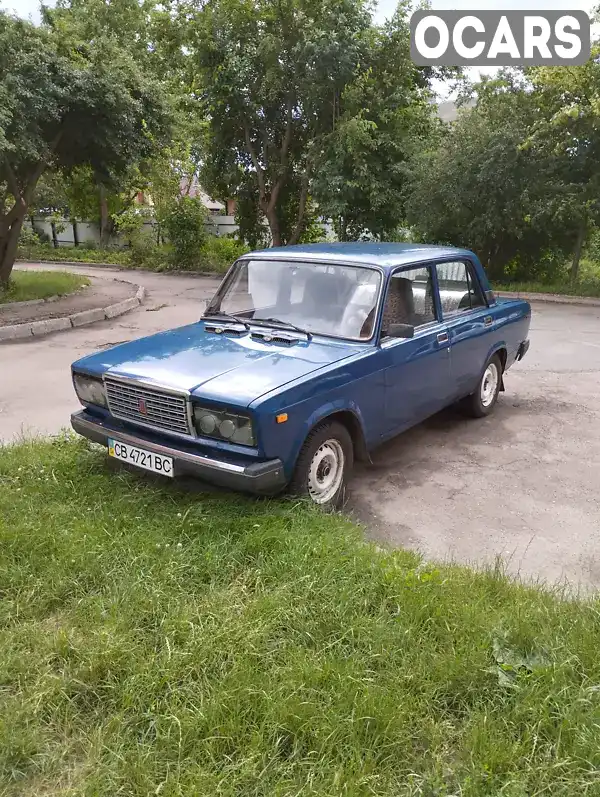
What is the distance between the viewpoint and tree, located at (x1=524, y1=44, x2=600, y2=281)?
13836mm

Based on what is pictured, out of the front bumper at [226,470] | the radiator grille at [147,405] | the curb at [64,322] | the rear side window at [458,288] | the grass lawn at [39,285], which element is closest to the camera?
the front bumper at [226,470]

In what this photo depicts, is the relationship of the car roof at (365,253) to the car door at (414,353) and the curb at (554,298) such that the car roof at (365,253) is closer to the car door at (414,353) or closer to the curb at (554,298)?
the car door at (414,353)

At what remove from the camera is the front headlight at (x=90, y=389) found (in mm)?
4375

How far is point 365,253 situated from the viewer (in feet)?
16.6

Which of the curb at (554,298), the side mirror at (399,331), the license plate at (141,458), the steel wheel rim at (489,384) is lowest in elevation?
the curb at (554,298)

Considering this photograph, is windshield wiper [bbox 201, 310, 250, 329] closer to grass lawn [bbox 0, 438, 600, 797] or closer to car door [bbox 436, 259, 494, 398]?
grass lawn [bbox 0, 438, 600, 797]

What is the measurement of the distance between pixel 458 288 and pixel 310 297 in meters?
1.70

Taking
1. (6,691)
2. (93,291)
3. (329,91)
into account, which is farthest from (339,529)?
(329,91)

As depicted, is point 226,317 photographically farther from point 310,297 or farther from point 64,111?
point 64,111

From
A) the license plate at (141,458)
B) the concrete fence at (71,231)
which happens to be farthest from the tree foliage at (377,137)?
the license plate at (141,458)

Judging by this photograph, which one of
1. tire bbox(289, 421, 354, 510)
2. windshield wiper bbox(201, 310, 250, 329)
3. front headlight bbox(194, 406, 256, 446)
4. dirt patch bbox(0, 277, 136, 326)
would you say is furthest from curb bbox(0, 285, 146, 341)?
tire bbox(289, 421, 354, 510)

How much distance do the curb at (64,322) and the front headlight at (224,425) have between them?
25.7 feet

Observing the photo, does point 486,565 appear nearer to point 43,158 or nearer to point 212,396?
point 212,396

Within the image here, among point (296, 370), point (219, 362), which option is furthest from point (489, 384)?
point (219, 362)
